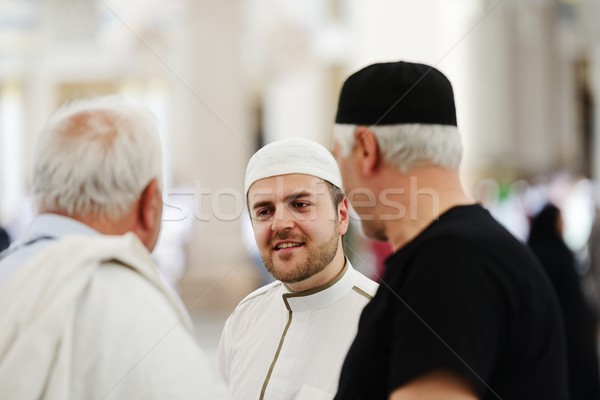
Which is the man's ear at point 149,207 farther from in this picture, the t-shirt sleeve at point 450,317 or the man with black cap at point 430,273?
the t-shirt sleeve at point 450,317

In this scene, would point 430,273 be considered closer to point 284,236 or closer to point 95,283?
point 284,236

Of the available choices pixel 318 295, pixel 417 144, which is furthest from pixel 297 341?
pixel 417 144

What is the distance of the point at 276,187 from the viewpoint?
2150 millimetres

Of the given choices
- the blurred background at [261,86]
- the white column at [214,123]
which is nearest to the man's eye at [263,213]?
the blurred background at [261,86]

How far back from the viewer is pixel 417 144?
2.11 metres

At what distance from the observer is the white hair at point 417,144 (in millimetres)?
2109

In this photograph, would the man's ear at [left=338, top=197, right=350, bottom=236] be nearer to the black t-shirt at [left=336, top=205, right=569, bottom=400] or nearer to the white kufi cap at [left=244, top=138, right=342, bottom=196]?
the white kufi cap at [left=244, top=138, right=342, bottom=196]

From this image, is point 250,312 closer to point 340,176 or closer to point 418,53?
point 340,176

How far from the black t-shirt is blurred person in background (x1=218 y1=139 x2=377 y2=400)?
185 millimetres

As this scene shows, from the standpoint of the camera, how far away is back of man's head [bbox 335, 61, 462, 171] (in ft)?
6.92

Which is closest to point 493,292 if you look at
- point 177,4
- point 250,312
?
point 250,312

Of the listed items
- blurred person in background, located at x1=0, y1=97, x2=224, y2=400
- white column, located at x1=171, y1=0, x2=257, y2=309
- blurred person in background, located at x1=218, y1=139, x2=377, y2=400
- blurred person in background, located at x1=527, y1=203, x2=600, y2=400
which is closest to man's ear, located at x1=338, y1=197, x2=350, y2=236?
blurred person in background, located at x1=218, y1=139, x2=377, y2=400

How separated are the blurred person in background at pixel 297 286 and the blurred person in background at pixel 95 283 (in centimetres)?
15

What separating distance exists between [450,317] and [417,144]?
1.31 feet
